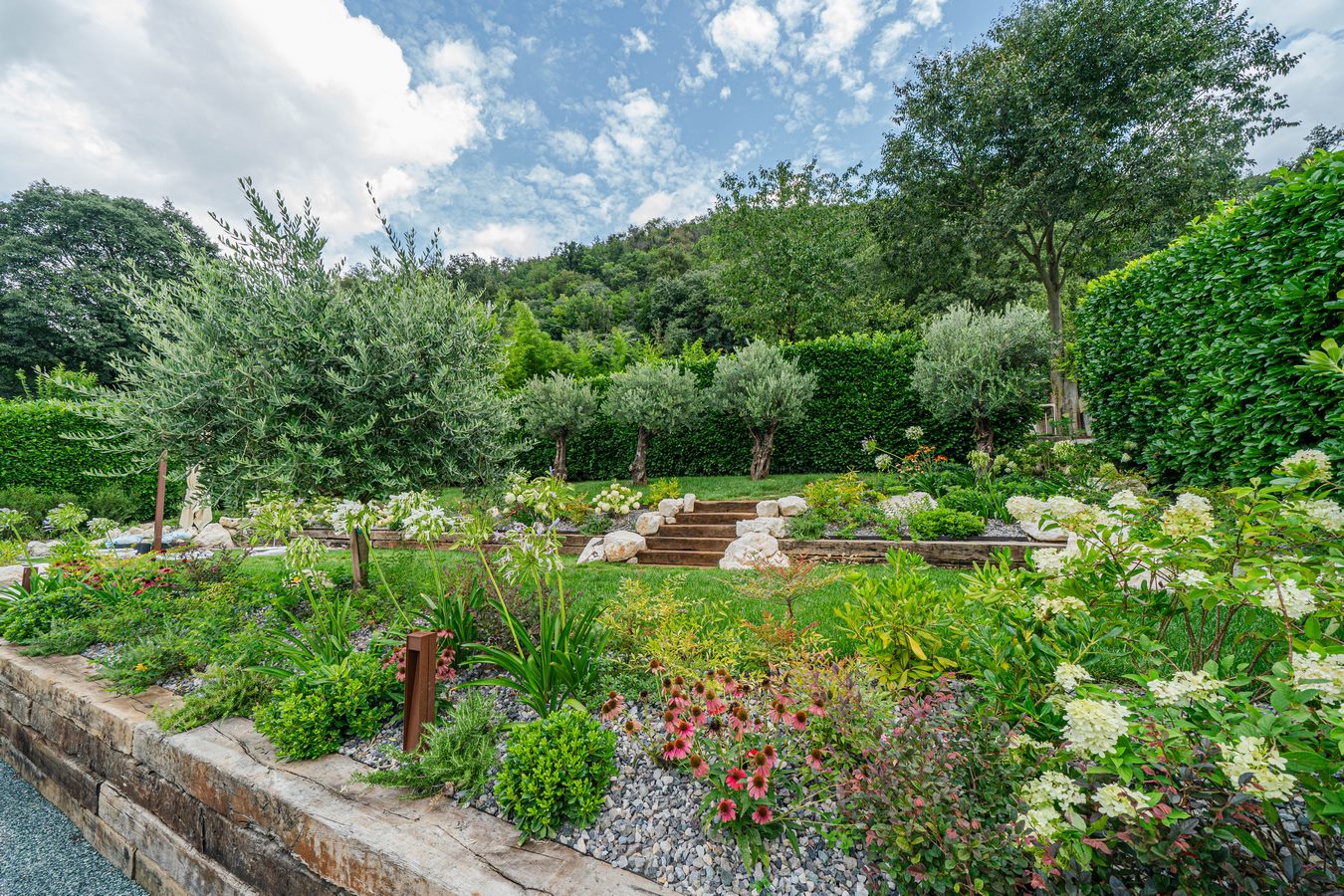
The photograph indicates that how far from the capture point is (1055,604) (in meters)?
1.83

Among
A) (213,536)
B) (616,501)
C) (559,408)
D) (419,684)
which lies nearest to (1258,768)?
(419,684)

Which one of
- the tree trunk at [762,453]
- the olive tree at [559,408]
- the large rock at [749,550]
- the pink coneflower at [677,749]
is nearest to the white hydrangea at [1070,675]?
the pink coneflower at [677,749]

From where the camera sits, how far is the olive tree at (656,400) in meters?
10.1

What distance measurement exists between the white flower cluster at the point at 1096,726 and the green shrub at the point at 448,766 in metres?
2.09

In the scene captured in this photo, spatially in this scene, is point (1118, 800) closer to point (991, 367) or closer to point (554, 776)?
point (554, 776)

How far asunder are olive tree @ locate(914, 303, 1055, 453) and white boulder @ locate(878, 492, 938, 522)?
1.98 m

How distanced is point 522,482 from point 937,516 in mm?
4567

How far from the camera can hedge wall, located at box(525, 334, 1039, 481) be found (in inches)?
378

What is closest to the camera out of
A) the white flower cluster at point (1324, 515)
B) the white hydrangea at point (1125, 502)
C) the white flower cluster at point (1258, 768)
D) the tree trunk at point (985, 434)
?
the white flower cluster at point (1258, 768)

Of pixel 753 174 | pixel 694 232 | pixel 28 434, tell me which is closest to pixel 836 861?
pixel 28 434

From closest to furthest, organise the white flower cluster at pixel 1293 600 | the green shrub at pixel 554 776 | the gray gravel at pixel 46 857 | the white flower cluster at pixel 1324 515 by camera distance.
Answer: the white flower cluster at pixel 1293 600
the white flower cluster at pixel 1324 515
the green shrub at pixel 554 776
the gray gravel at pixel 46 857

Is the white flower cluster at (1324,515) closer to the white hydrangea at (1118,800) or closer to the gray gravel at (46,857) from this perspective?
the white hydrangea at (1118,800)

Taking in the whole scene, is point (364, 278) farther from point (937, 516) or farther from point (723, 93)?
point (723, 93)

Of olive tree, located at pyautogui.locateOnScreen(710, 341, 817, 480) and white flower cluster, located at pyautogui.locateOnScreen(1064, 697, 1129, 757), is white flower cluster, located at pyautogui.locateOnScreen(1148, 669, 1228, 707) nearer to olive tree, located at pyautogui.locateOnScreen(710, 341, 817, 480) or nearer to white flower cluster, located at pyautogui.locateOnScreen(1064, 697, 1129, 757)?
white flower cluster, located at pyautogui.locateOnScreen(1064, 697, 1129, 757)
